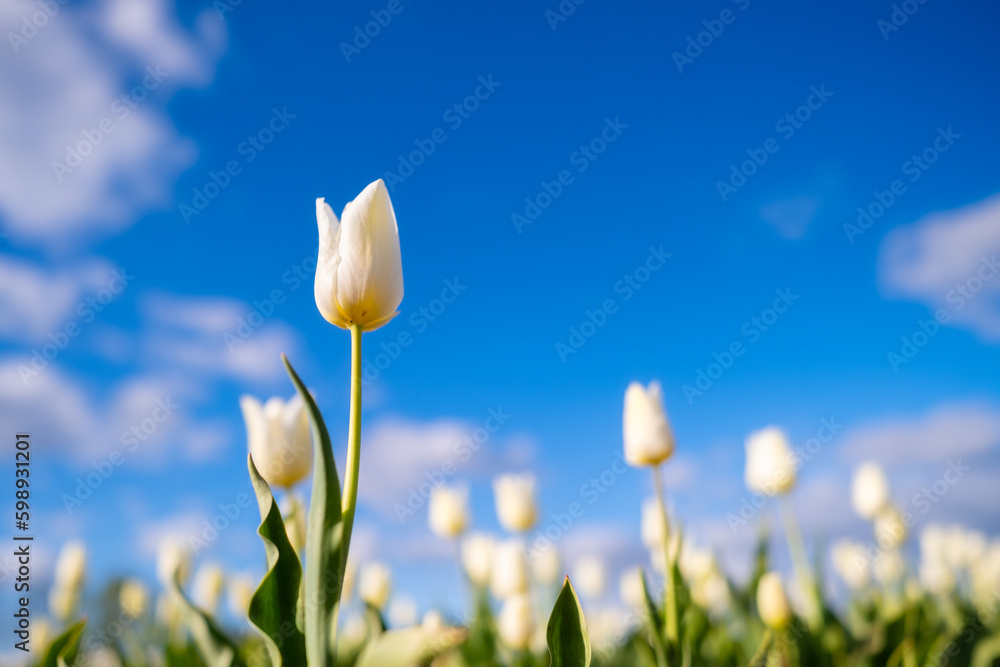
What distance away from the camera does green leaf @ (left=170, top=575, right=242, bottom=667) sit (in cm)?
138

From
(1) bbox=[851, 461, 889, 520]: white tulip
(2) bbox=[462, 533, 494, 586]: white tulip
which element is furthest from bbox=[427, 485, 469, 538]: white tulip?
(1) bbox=[851, 461, 889, 520]: white tulip

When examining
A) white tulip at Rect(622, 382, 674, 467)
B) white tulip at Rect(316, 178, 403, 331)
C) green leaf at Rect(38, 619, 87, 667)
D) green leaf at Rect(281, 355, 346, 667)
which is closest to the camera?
green leaf at Rect(281, 355, 346, 667)

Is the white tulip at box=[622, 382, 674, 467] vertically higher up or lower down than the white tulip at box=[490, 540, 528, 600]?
higher up

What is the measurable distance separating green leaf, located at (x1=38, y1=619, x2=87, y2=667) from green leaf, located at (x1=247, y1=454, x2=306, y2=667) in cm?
55

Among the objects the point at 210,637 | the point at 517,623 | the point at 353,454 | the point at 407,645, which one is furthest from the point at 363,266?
the point at 517,623

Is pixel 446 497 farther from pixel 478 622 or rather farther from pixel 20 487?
pixel 20 487

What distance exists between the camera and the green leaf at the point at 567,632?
3.71 feet

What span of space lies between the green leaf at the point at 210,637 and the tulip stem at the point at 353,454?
475 mm

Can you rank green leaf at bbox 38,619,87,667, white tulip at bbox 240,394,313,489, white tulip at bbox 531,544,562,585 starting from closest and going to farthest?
green leaf at bbox 38,619,87,667
white tulip at bbox 240,394,313,489
white tulip at bbox 531,544,562,585

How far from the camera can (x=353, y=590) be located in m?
3.85

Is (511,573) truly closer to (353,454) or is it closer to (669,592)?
(669,592)

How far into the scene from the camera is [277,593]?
1116mm

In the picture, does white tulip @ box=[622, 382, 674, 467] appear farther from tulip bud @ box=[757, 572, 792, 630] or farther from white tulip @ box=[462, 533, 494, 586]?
white tulip @ box=[462, 533, 494, 586]

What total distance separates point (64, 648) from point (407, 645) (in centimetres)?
78
